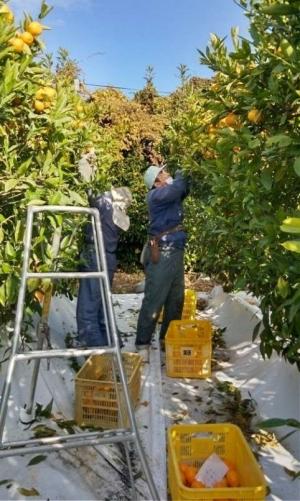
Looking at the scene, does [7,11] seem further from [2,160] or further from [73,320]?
[73,320]

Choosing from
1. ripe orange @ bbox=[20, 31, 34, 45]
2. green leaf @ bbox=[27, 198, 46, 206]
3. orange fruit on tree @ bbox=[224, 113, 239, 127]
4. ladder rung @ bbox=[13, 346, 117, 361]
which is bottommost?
ladder rung @ bbox=[13, 346, 117, 361]

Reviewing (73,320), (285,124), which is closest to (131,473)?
(285,124)

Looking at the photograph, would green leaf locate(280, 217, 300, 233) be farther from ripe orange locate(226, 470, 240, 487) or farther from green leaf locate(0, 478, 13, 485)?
green leaf locate(0, 478, 13, 485)

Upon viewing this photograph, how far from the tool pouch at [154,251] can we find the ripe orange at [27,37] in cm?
250

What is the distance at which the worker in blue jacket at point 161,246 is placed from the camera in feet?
13.7

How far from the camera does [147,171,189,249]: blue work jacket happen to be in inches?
163

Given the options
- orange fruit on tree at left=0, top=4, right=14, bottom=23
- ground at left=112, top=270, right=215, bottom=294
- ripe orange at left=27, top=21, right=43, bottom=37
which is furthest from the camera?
ground at left=112, top=270, right=215, bottom=294

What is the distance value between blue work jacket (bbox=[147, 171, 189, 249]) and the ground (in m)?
2.82

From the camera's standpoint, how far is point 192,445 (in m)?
2.25

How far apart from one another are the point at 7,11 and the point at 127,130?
254 inches

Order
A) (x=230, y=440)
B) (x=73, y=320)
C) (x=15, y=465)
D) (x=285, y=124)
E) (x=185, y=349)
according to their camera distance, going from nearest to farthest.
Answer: (x=285, y=124)
(x=15, y=465)
(x=230, y=440)
(x=185, y=349)
(x=73, y=320)

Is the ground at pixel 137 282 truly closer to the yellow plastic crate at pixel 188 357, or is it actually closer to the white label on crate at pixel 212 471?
the yellow plastic crate at pixel 188 357

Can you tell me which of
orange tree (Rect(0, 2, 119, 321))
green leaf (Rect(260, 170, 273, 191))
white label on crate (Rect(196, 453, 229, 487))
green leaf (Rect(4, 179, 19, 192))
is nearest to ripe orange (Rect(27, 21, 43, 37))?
orange tree (Rect(0, 2, 119, 321))

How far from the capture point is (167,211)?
168 inches
